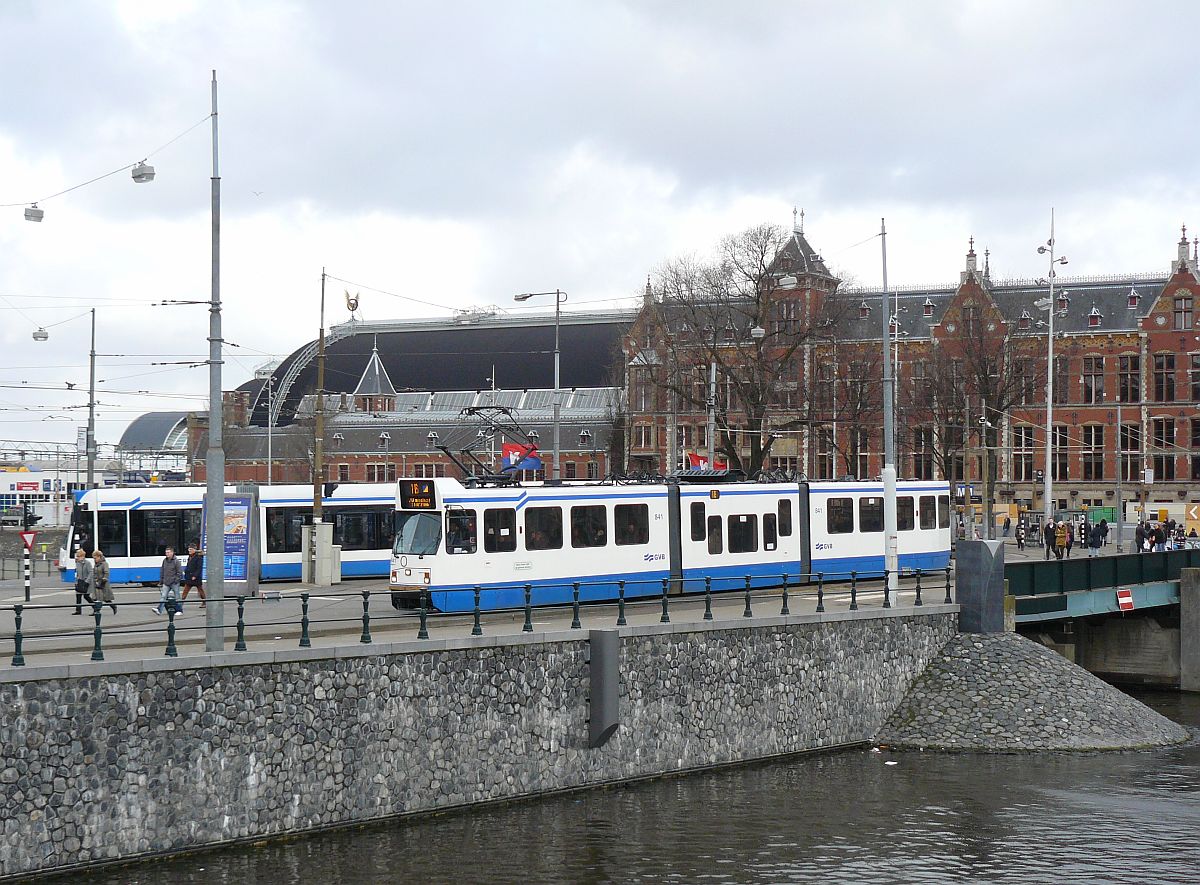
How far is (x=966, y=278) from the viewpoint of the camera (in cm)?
8744

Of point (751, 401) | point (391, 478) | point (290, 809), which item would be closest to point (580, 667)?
point (290, 809)

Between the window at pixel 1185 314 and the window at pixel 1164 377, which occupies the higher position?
the window at pixel 1185 314

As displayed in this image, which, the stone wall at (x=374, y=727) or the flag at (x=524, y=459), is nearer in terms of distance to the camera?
the stone wall at (x=374, y=727)

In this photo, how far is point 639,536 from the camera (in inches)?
1299

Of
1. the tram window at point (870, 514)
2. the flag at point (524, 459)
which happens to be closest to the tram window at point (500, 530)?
the flag at point (524, 459)

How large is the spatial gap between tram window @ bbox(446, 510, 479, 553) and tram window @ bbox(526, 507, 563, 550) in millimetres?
1375

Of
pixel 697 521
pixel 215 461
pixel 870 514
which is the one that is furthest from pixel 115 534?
pixel 870 514

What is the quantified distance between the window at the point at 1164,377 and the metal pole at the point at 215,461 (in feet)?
241

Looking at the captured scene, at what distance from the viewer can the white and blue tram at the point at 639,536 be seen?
2966cm

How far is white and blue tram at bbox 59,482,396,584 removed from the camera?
1539 inches

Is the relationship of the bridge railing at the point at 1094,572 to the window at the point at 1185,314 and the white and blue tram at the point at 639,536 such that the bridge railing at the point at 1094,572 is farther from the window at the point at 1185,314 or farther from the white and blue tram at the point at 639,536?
the window at the point at 1185,314

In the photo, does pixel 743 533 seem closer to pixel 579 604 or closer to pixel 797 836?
pixel 579 604

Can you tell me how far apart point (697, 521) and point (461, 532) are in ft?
22.6

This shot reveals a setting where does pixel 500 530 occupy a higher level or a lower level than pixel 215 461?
lower
